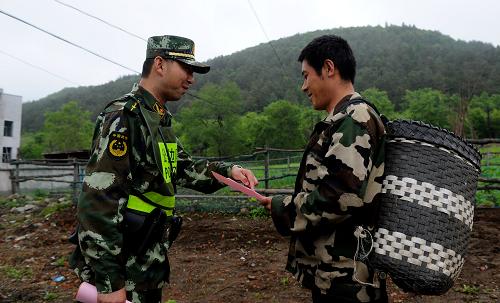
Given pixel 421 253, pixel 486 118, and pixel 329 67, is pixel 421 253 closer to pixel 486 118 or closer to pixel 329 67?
pixel 329 67

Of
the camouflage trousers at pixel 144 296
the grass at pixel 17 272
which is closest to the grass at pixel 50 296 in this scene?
the grass at pixel 17 272

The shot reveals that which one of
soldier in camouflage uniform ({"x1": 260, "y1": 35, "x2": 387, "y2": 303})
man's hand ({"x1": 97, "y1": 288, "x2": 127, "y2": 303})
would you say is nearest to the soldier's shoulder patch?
man's hand ({"x1": 97, "y1": 288, "x2": 127, "y2": 303})

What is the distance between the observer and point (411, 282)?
1.45 m

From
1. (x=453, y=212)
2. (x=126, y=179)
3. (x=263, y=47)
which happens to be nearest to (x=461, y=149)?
(x=453, y=212)

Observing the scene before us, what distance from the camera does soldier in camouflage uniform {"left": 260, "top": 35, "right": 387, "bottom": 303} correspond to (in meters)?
1.50

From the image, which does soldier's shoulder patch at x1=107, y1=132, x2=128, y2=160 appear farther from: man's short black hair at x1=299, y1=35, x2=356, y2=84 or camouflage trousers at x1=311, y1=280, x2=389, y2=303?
camouflage trousers at x1=311, y1=280, x2=389, y2=303

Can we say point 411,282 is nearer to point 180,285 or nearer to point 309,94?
point 309,94

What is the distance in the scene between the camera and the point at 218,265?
5168 millimetres

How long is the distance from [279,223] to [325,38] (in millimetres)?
836

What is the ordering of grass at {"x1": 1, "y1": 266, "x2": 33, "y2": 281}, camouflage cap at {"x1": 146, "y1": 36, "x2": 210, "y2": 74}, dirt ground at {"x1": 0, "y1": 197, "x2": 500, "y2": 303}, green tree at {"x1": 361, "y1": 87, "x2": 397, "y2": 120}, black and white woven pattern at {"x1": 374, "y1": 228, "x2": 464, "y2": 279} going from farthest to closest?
green tree at {"x1": 361, "y1": 87, "x2": 397, "y2": 120}, grass at {"x1": 1, "y1": 266, "x2": 33, "y2": 281}, dirt ground at {"x1": 0, "y1": 197, "x2": 500, "y2": 303}, camouflage cap at {"x1": 146, "y1": 36, "x2": 210, "y2": 74}, black and white woven pattern at {"x1": 374, "y1": 228, "x2": 464, "y2": 279}

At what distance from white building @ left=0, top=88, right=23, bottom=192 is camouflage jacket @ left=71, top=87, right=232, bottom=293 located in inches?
1300

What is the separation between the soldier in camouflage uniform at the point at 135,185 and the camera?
5.18ft

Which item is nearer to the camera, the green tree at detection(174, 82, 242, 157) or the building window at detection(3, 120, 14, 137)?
the building window at detection(3, 120, 14, 137)

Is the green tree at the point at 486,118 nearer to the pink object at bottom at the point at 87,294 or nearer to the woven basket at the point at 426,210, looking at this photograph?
the woven basket at the point at 426,210
